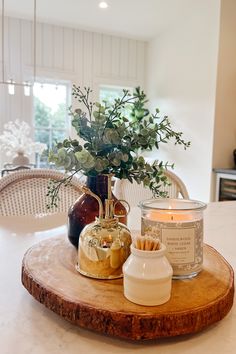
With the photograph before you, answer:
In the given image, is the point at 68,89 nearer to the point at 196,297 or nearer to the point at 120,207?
the point at 120,207

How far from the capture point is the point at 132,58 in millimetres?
5043

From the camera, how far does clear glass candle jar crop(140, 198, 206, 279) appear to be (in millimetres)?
604

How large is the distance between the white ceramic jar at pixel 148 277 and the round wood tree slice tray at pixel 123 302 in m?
0.01

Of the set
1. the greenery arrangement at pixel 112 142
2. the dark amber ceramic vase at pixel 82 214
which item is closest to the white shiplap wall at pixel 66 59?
the dark amber ceramic vase at pixel 82 214

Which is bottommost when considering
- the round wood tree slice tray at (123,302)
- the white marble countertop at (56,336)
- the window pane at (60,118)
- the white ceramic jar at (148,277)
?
the white marble countertop at (56,336)

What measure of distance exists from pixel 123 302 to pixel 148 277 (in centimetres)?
7

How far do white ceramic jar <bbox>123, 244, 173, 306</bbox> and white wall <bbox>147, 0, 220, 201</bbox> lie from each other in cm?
332

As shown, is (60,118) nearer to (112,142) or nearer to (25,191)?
(25,191)

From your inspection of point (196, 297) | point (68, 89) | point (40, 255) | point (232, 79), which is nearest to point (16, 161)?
point (68, 89)

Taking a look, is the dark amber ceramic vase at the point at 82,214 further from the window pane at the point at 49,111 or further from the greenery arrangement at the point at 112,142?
the window pane at the point at 49,111

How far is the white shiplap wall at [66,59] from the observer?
4.32 metres

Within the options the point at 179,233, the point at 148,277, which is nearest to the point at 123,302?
the point at 148,277

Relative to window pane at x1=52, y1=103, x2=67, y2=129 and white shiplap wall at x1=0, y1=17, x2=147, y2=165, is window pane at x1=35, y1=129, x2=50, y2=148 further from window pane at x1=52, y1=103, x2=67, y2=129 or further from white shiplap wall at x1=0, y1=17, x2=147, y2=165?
white shiplap wall at x1=0, y1=17, x2=147, y2=165

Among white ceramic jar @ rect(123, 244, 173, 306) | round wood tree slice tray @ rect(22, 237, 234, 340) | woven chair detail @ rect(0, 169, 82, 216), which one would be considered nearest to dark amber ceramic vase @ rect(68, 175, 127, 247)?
round wood tree slice tray @ rect(22, 237, 234, 340)
